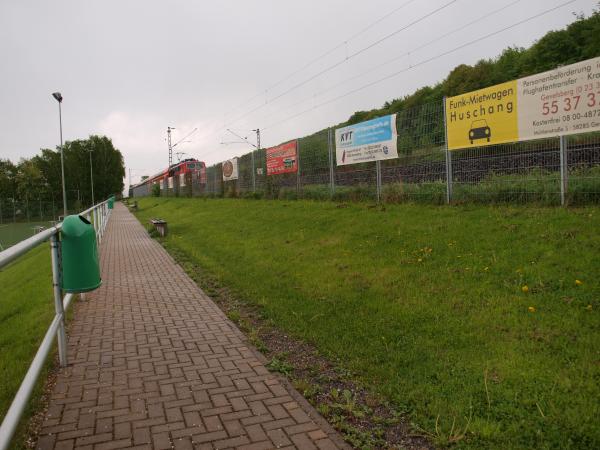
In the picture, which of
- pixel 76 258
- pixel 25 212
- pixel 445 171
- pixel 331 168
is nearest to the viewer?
pixel 76 258

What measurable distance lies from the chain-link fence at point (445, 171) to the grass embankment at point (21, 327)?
723 cm

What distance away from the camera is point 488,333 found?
4.21m

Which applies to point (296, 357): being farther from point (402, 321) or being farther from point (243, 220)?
point (243, 220)

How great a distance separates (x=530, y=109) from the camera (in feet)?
26.2

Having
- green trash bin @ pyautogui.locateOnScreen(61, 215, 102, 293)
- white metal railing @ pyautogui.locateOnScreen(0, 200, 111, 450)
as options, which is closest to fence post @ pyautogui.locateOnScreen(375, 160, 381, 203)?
white metal railing @ pyautogui.locateOnScreen(0, 200, 111, 450)

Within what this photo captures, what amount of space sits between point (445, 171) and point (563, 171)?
2535mm

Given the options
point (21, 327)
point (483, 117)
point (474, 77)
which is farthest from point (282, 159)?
point (474, 77)

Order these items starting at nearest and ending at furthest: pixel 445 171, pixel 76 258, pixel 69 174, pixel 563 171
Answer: pixel 76 258
pixel 563 171
pixel 445 171
pixel 69 174

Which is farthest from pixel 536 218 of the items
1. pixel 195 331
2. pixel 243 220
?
Answer: pixel 243 220

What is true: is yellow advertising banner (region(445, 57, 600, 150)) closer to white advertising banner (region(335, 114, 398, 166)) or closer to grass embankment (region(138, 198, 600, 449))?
grass embankment (region(138, 198, 600, 449))

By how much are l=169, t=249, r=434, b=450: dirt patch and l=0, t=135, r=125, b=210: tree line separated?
7028 cm

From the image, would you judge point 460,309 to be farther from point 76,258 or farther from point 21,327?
point 21,327

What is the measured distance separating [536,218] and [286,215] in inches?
272

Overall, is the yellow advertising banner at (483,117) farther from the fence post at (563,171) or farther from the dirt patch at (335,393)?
the dirt patch at (335,393)
